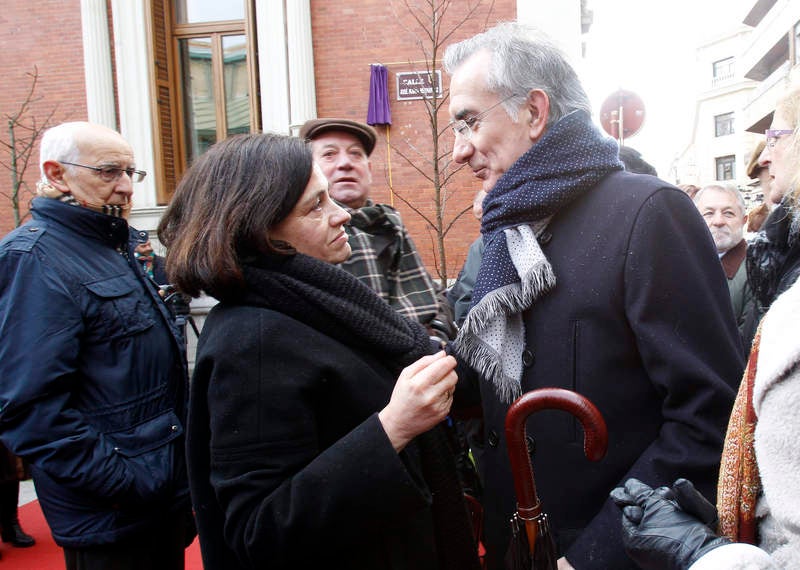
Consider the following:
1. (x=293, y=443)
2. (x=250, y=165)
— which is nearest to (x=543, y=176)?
(x=250, y=165)

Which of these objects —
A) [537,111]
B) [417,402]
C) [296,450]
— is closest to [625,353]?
[417,402]

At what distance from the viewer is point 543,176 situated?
64.6 inches

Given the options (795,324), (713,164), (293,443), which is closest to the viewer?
(795,324)

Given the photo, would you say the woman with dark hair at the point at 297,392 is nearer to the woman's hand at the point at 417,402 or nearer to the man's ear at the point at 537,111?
the woman's hand at the point at 417,402

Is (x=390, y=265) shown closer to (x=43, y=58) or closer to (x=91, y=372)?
(x=91, y=372)

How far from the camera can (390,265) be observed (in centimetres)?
264

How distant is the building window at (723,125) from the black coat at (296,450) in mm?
66697

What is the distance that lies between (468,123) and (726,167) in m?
64.6

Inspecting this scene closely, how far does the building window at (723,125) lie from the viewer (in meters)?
58.6

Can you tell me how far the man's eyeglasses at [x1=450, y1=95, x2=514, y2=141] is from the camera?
68.8 inches

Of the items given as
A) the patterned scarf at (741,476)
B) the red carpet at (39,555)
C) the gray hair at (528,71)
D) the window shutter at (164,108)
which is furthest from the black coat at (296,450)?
the window shutter at (164,108)

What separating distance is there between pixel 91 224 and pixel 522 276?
172 centimetres

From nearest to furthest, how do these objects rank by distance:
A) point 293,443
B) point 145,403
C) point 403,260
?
point 293,443 < point 145,403 < point 403,260

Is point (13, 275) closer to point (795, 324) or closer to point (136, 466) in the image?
point (136, 466)
